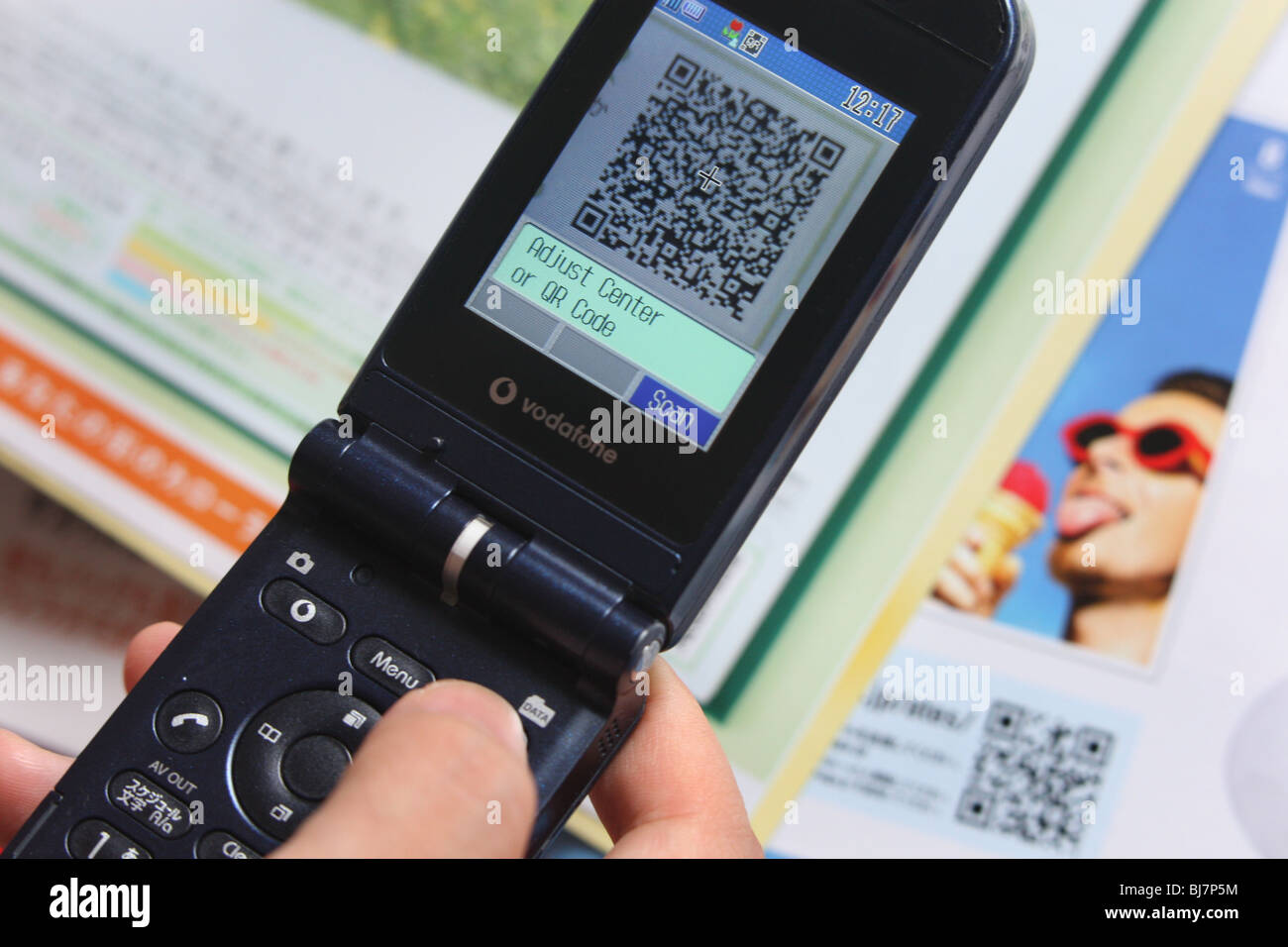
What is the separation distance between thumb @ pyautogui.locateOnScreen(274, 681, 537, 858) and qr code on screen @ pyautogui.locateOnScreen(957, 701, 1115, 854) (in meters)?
0.33

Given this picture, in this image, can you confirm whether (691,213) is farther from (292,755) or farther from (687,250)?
(292,755)

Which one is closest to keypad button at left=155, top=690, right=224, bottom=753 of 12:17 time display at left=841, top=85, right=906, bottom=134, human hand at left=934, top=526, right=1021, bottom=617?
12:17 time display at left=841, top=85, right=906, bottom=134

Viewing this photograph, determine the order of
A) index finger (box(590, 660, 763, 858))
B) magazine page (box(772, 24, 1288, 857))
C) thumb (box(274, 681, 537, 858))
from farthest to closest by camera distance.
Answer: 1. magazine page (box(772, 24, 1288, 857))
2. index finger (box(590, 660, 763, 858))
3. thumb (box(274, 681, 537, 858))

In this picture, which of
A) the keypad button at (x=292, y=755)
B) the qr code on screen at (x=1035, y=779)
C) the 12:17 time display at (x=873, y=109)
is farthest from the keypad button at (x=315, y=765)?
the qr code on screen at (x=1035, y=779)

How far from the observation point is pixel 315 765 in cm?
31

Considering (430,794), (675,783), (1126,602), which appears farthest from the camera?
(1126,602)

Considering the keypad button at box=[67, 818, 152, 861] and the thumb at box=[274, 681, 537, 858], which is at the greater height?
the thumb at box=[274, 681, 537, 858]

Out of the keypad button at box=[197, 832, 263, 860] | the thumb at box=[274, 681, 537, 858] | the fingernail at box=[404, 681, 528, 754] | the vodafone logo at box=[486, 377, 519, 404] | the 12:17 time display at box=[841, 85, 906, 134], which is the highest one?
the 12:17 time display at box=[841, 85, 906, 134]

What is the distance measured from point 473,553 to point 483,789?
0.07 meters

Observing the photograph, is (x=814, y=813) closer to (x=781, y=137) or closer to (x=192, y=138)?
(x=781, y=137)

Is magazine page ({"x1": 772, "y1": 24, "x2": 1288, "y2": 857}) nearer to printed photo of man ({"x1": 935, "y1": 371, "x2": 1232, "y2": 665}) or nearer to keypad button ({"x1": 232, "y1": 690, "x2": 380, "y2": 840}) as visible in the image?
printed photo of man ({"x1": 935, "y1": 371, "x2": 1232, "y2": 665})

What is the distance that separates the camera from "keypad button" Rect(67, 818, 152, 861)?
300mm

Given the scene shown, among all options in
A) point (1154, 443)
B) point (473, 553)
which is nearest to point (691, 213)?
point (473, 553)

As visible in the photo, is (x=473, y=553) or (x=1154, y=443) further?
(x=1154, y=443)
